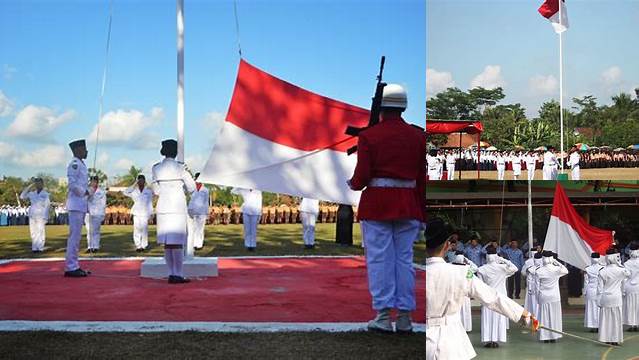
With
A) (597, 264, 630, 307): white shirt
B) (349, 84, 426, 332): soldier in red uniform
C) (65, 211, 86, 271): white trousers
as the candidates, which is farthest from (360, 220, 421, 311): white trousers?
(65, 211, 86, 271): white trousers

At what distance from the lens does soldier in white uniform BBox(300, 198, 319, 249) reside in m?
3.70

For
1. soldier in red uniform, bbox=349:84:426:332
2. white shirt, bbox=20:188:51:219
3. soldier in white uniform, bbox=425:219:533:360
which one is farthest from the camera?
white shirt, bbox=20:188:51:219

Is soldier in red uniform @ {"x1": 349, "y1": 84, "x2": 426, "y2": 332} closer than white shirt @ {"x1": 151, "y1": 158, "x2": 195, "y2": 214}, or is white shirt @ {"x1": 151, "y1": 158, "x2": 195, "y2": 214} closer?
soldier in red uniform @ {"x1": 349, "y1": 84, "x2": 426, "y2": 332}

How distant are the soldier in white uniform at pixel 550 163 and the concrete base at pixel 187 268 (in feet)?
6.10

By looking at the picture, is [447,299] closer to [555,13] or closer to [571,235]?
[571,235]

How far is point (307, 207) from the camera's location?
150 inches

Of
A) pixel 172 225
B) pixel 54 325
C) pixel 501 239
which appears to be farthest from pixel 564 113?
pixel 54 325

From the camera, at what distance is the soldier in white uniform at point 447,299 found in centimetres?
250

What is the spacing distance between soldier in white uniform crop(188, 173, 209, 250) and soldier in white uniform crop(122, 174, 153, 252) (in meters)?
0.24

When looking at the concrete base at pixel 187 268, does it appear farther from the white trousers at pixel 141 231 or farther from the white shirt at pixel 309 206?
the white shirt at pixel 309 206

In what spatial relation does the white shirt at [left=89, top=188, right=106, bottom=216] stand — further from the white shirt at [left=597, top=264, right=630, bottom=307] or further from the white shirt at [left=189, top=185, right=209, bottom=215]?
the white shirt at [left=597, top=264, right=630, bottom=307]

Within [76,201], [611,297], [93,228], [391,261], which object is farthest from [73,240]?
[611,297]

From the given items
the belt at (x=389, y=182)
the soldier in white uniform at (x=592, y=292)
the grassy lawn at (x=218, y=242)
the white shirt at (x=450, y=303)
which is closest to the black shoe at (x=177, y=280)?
the grassy lawn at (x=218, y=242)

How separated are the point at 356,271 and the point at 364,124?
0.93 meters
